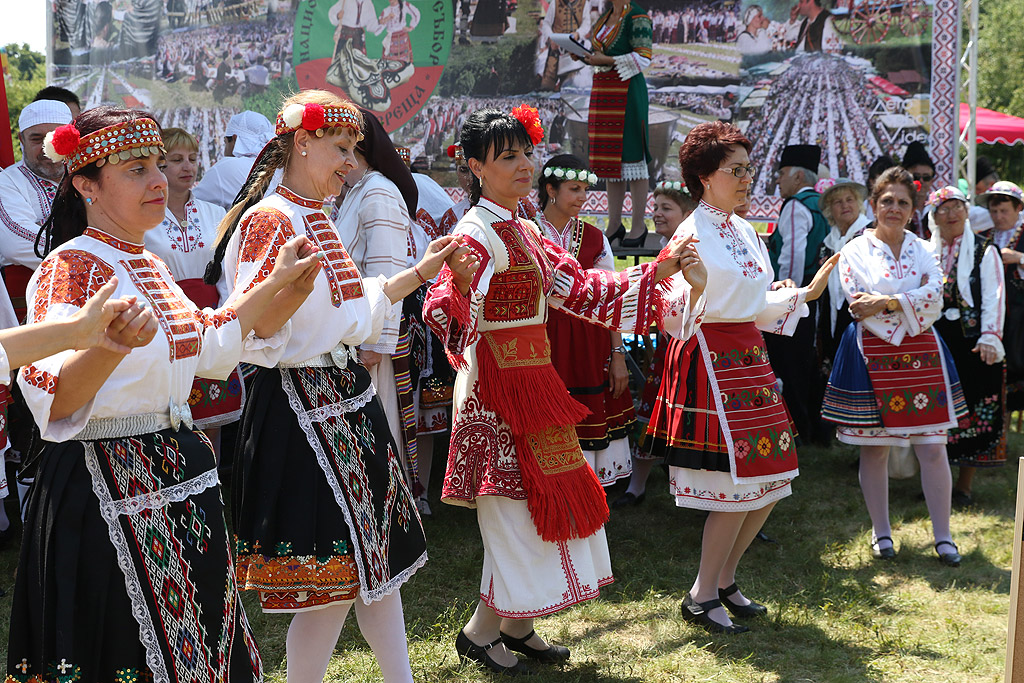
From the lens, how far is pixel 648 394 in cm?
550

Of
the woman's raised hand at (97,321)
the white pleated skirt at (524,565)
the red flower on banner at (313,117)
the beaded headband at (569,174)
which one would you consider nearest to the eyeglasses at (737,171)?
the beaded headband at (569,174)

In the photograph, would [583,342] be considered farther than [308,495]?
Yes

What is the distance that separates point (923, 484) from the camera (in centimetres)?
483

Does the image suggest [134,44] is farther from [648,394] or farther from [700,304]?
[700,304]

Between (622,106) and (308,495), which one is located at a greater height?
(622,106)

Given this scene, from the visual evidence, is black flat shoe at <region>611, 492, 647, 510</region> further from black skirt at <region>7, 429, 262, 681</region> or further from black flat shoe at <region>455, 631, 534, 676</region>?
black skirt at <region>7, 429, 262, 681</region>

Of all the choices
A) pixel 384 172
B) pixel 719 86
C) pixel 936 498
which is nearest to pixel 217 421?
pixel 384 172

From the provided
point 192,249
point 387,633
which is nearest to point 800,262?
point 192,249

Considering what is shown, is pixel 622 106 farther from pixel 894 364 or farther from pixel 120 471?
pixel 120 471

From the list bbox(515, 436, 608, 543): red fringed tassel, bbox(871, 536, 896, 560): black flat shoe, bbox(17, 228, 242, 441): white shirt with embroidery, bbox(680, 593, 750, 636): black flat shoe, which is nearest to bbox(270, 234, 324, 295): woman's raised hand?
bbox(17, 228, 242, 441): white shirt with embroidery

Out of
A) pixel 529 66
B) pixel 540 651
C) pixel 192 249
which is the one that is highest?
pixel 529 66

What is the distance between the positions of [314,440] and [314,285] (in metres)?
0.41

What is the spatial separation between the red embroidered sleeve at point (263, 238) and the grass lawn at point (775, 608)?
1.63 meters

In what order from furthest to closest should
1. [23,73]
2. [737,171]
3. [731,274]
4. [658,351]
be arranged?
[23,73]
[658,351]
[737,171]
[731,274]
